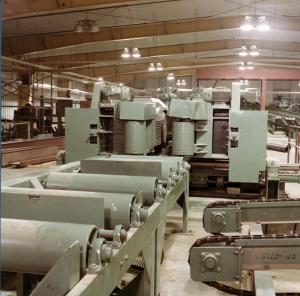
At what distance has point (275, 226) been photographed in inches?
186

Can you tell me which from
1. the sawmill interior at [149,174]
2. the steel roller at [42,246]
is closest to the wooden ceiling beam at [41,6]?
the sawmill interior at [149,174]

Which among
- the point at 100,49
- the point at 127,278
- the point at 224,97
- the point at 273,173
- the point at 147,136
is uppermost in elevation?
the point at 100,49

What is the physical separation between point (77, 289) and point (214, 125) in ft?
16.1

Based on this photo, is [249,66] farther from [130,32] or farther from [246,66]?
[130,32]

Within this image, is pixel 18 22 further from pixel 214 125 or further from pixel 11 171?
pixel 214 125

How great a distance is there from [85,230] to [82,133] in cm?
402

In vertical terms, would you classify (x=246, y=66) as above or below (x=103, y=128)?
above

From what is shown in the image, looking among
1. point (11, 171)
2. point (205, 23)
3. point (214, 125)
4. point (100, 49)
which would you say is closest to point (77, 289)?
point (214, 125)

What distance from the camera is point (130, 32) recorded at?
1023 cm

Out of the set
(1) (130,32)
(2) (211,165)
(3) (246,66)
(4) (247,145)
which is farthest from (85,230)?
(3) (246,66)

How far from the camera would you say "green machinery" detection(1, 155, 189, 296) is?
4.84 feet

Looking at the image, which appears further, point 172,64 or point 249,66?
point 172,64

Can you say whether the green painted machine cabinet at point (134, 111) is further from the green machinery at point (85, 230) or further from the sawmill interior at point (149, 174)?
the green machinery at point (85, 230)

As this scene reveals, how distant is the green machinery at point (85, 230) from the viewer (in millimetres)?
1475
